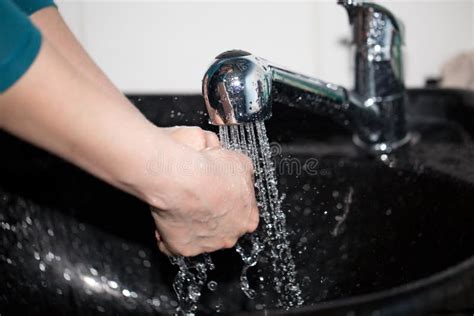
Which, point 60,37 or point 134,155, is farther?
point 60,37

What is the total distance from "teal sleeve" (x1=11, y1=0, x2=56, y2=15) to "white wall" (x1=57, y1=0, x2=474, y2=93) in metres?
0.18

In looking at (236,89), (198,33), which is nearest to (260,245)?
(236,89)

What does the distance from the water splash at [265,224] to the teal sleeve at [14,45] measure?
161mm

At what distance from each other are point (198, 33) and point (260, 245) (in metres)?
0.25

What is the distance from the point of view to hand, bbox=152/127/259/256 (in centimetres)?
38

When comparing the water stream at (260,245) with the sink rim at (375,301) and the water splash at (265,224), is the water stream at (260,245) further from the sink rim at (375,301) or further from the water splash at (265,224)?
the sink rim at (375,301)

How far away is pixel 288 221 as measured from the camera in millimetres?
521

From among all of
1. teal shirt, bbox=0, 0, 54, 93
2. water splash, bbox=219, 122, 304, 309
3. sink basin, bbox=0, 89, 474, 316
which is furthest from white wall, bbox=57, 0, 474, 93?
teal shirt, bbox=0, 0, 54, 93

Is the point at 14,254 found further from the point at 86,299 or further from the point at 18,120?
the point at 18,120

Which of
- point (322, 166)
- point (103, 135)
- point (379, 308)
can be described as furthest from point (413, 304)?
point (322, 166)

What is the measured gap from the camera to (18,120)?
0.33m

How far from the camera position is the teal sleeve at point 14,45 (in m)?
0.31

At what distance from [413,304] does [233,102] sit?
0.57ft

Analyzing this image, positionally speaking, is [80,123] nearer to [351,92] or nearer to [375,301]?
[375,301]
